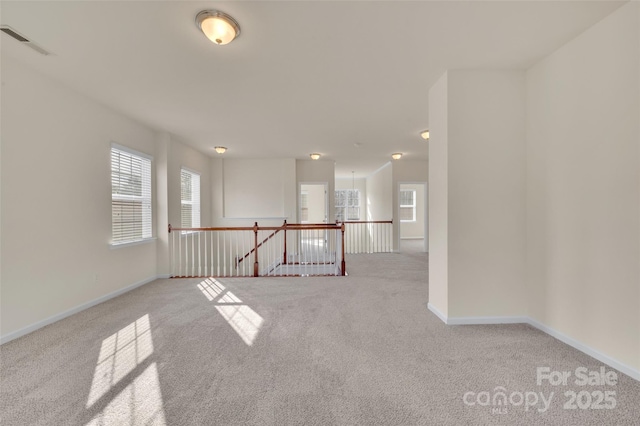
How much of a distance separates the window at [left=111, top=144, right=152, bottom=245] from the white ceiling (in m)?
0.73

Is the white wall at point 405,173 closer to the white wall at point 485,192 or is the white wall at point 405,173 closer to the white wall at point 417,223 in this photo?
the white wall at point 417,223

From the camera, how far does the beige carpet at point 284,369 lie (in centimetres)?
154

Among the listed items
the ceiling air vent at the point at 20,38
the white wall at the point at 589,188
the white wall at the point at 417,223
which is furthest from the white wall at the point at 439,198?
the white wall at the point at 417,223

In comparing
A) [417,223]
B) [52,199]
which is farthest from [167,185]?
[417,223]

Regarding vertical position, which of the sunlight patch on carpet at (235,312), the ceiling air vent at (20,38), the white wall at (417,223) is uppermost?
the ceiling air vent at (20,38)

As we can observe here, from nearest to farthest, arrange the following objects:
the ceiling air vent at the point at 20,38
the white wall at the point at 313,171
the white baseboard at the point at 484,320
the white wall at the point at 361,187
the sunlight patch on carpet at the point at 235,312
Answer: the ceiling air vent at the point at 20,38 < the sunlight patch on carpet at the point at 235,312 < the white baseboard at the point at 484,320 < the white wall at the point at 313,171 < the white wall at the point at 361,187

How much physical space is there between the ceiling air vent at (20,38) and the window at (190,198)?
3251 mm

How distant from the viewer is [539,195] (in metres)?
2.58

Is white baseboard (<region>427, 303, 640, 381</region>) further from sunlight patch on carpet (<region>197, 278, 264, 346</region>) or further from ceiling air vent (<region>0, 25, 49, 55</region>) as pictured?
ceiling air vent (<region>0, 25, 49, 55</region>)

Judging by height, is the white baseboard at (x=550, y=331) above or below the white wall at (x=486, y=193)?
below

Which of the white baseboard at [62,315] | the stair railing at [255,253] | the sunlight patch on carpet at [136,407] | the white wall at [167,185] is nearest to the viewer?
the sunlight patch on carpet at [136,407]

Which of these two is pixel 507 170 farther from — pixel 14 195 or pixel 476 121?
pixel 14 195

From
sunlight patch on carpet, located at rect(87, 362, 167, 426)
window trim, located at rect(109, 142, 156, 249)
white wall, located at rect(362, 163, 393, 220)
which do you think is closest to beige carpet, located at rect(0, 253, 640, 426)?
sunlight patch on carpet, located at rect(87, 362, 167, 426)

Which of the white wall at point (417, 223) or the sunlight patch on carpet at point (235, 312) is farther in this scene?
the white wall at point (417, 223)
